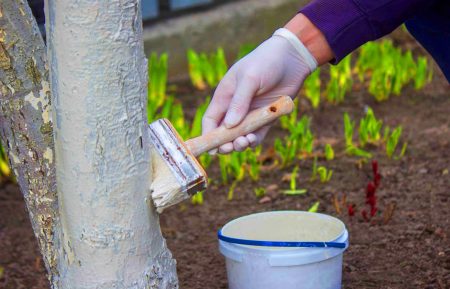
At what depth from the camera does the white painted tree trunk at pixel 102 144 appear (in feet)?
4.87

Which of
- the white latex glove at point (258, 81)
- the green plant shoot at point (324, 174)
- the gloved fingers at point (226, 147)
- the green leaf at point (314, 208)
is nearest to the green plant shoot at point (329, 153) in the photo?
the green plant shoot at point (324, 174)

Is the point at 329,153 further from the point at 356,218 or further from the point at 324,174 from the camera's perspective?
the point at 356,218

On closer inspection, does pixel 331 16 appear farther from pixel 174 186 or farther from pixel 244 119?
pixel 174 186

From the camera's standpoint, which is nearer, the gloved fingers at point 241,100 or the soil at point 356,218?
the gloved fingers at point 241,100

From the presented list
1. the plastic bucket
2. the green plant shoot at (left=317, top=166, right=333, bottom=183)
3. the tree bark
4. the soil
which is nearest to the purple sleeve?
the plastic bucket

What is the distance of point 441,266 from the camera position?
2.27 meters

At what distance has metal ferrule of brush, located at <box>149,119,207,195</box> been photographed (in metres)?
1.60

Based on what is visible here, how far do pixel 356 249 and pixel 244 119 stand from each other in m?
0.82

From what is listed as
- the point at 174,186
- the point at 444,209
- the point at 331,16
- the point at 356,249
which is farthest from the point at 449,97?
the point at 174,186

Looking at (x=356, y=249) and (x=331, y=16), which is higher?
(x=331, y=16)

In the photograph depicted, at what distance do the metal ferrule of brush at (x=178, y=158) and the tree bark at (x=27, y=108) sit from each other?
0.22 meters

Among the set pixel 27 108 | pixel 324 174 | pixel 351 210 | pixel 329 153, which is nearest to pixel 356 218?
pixel 351 210

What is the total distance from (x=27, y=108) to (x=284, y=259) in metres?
0.60

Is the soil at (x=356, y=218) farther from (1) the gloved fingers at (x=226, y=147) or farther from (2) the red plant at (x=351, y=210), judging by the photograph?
(1) the gloved fingers at (x=226, y=147)
